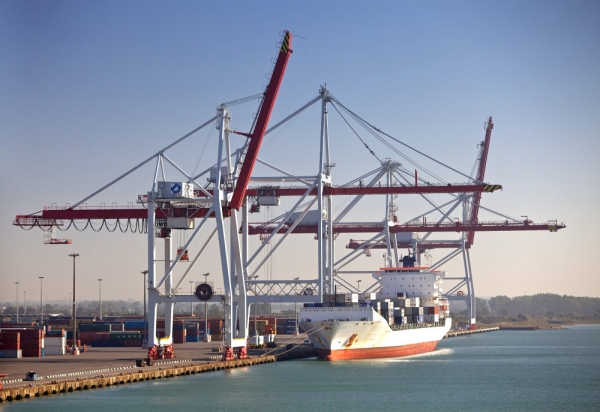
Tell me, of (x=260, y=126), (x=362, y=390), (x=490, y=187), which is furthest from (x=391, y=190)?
A: (x=362, y=390)

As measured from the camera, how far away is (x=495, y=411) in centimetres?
4194

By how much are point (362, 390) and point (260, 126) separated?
1911 centimetres

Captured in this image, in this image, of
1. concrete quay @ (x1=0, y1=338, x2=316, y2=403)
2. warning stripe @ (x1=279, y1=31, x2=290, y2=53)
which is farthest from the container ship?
warning stripe @ (x1=279, y1=31, x2=290, y2=53)

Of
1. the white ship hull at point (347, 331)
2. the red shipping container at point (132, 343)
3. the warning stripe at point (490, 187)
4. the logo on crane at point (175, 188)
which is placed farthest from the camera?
the red shipping container at point (132, 343)

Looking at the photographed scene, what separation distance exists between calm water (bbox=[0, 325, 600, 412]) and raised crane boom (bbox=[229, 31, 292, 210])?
1076 cm

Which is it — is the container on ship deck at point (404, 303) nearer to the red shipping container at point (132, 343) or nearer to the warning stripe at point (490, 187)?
the warning stripe at point (490, 187)

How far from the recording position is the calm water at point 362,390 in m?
42.8

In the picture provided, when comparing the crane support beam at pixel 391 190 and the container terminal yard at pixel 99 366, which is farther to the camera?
the crane support beam at pixel 391 190

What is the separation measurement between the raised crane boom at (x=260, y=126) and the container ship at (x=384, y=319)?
9.86 m

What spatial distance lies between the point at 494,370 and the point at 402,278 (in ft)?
65.6

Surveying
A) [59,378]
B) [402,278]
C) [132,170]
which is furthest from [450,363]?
[59,378]

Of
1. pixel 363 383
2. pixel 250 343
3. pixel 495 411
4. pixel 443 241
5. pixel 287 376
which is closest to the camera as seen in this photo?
pixel 495 411

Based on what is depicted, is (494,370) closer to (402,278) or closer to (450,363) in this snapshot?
(450,363)

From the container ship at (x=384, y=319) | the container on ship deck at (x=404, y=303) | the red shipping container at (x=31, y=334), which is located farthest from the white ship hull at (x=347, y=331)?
the red shipping container at (x=31, y=334)
